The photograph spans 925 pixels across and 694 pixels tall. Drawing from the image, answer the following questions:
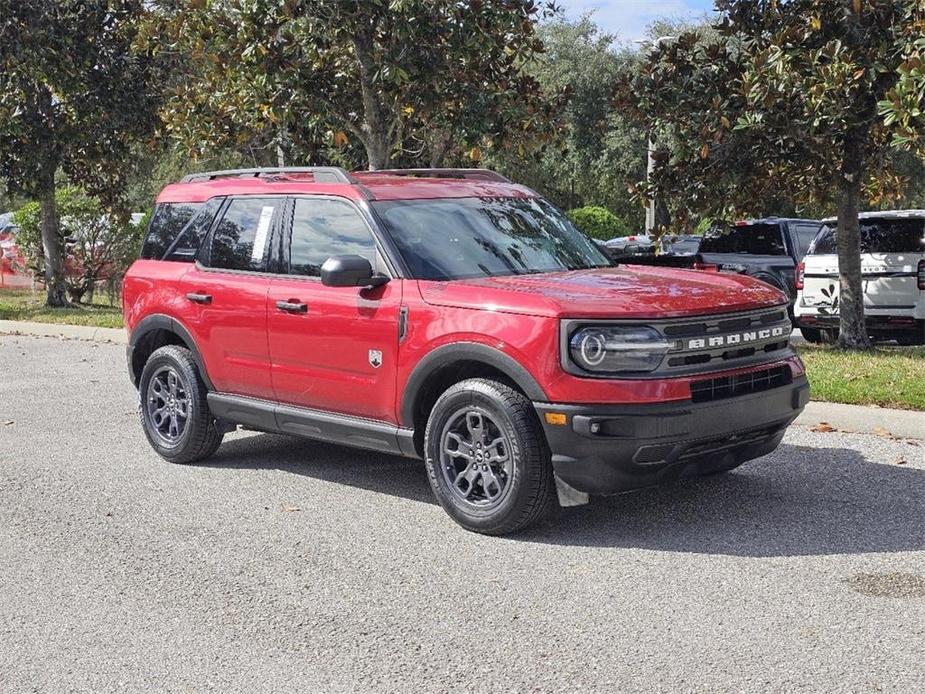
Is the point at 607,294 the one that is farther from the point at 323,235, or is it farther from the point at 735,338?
the point at 323,235

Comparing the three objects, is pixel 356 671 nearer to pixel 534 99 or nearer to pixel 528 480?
pixel 528 480

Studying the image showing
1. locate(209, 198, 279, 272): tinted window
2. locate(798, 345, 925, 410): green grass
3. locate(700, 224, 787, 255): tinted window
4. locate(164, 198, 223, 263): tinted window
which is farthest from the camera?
locate(700, 224, 787, 255): tinted window

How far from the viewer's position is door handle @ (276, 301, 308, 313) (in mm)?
7152

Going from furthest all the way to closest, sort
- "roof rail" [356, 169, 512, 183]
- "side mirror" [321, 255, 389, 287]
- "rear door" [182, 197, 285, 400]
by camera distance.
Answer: "roof rail" [356, 169, 512, 183] < "rear door" [182, 197, 285, 400] < "side mirror" [321, 255, 389, 287]

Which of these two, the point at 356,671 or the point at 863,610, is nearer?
the point at 356,671

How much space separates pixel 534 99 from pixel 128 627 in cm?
1208

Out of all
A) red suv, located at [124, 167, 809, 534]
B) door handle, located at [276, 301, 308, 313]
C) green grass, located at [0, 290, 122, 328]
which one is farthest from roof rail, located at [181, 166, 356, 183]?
green grass, located at [0, 290, 122, 328]

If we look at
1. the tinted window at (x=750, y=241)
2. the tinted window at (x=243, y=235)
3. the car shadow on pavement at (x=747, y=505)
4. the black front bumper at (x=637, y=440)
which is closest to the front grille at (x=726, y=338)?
the black front bumper at (x=637, y=440)

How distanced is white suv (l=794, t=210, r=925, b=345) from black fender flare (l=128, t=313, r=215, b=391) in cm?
919

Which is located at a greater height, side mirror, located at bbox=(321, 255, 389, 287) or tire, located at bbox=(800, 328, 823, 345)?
side mirror, located at bbox=(321, 255, 389, 287)

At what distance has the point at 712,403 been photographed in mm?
6062

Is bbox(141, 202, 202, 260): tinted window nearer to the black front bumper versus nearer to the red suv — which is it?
the red suv

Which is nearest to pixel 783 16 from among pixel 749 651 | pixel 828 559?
pixel 828 559

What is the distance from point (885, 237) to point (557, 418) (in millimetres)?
10053
